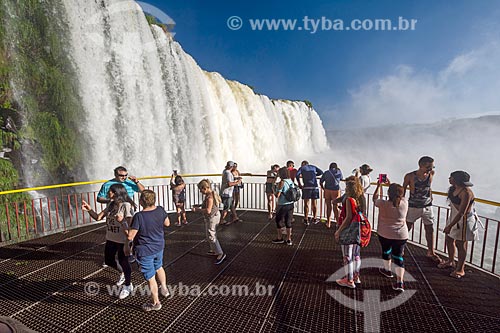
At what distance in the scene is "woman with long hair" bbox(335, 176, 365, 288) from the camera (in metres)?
3.69

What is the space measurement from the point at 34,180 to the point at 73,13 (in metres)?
8.36

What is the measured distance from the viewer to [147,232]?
3135 millimetres

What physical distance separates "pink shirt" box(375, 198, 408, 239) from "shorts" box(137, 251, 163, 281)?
10.5 ft

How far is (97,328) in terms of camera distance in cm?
306

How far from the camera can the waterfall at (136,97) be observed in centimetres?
1281

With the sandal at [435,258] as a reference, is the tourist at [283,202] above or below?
above

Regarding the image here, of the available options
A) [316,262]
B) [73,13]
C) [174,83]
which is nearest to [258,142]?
[174,83]

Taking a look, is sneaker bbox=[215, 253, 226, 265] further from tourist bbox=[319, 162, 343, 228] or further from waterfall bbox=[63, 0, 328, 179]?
waterfall bbox=[63, 0, 328, 179]

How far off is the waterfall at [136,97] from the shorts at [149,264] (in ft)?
38.6

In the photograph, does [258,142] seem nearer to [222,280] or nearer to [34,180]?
[34,180]

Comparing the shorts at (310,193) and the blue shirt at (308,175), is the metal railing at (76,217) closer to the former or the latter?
the shorts at (310,193)

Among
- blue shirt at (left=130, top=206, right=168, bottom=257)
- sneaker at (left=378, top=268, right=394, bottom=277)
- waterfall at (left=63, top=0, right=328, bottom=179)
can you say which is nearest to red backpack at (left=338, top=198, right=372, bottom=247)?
sneaker at (left=378, top=268, right=394, bottom=277)

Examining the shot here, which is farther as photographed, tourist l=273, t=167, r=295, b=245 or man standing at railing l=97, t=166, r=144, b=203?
tourist l=273, t=167, r=295, b=245

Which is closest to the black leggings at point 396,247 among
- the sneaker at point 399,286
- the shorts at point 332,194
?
the sneaker at point 399,286
